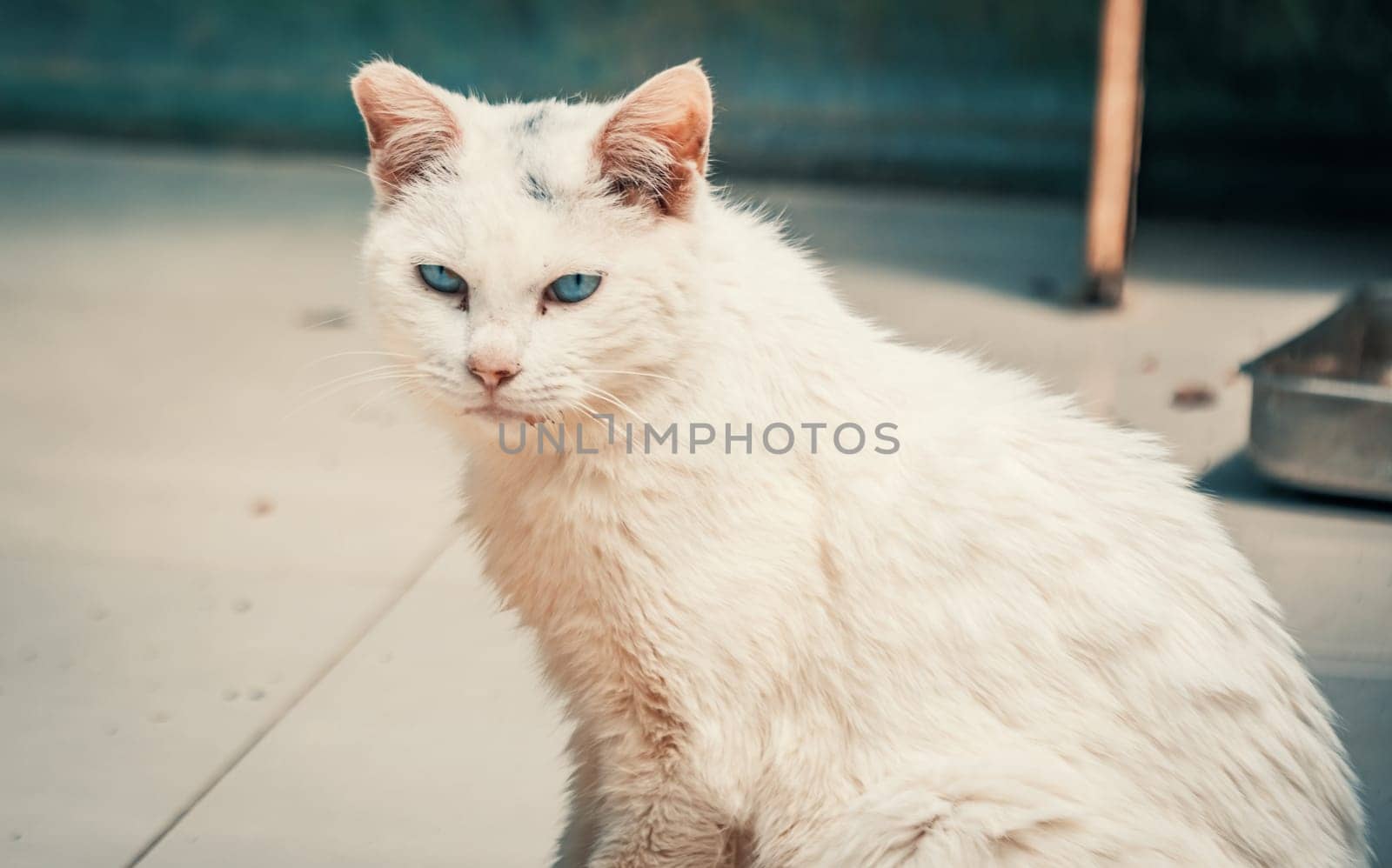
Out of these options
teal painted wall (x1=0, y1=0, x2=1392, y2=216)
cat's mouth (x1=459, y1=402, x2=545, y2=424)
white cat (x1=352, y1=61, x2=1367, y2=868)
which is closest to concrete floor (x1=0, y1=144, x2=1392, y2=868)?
teal painted wall (x1=0, y1=0, x2=1392, y2=216)

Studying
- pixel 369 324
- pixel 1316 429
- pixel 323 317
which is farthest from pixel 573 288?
pixel 323 317

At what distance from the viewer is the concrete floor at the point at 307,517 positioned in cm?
244

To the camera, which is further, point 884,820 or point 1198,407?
point 1198,407

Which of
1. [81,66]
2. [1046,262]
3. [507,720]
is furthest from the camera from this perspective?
[81,66]

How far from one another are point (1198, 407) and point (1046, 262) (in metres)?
1.45

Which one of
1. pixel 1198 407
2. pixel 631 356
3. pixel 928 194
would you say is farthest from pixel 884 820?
pixel 928 194

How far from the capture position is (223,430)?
393cm

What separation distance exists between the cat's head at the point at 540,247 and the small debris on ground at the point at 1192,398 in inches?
100

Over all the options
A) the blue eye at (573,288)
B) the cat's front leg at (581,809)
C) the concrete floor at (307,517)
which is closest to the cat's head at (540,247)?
the blue eye at (573,288)

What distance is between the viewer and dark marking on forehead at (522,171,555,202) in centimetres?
188

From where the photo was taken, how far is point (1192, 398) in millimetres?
4082

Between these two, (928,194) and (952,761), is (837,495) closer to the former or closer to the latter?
(952,761)

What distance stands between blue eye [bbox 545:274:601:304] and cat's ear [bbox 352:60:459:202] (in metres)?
0.27

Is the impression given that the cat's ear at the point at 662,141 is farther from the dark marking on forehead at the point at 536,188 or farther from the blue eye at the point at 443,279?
the blue eye at the point at 443,279
